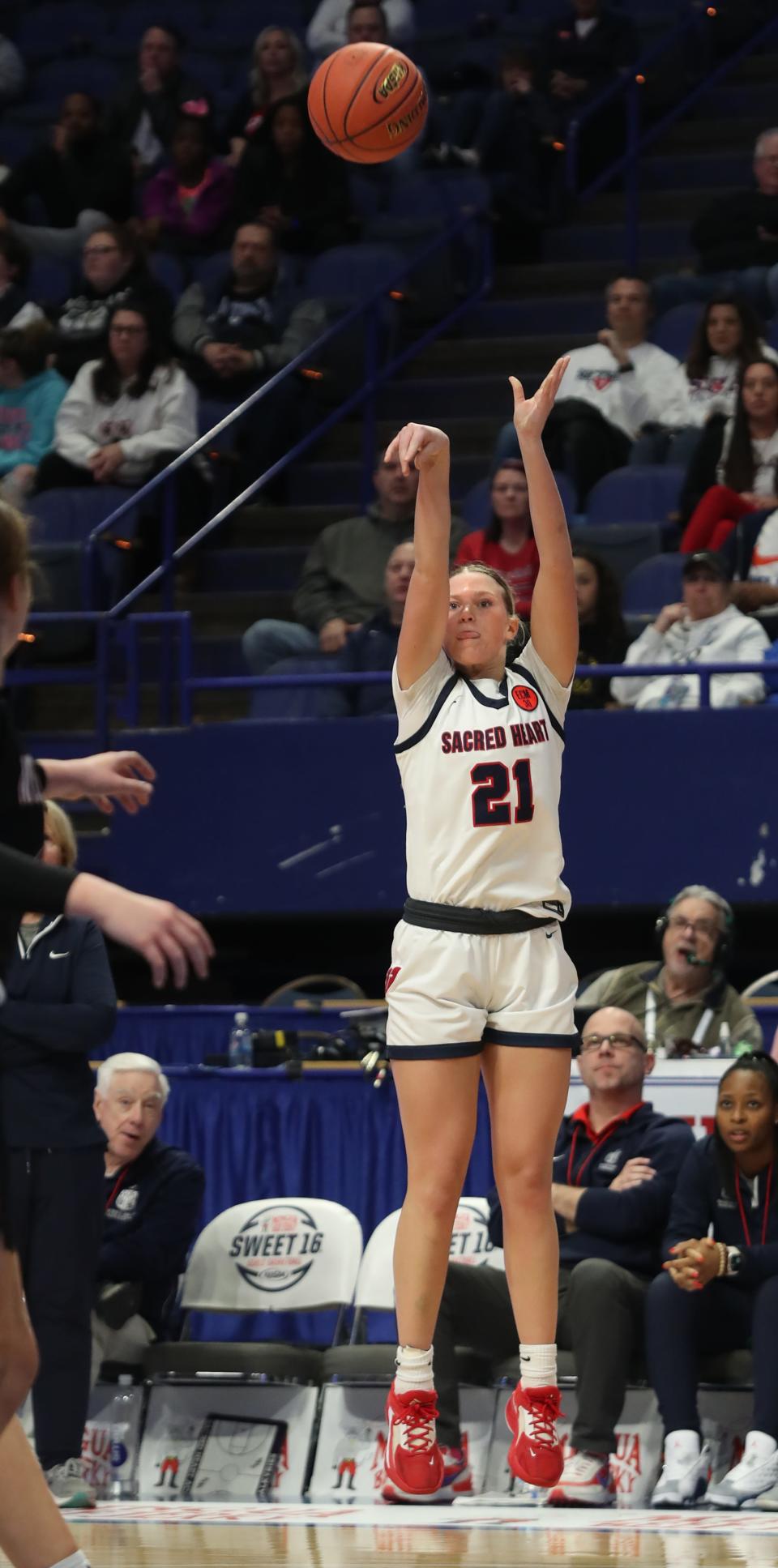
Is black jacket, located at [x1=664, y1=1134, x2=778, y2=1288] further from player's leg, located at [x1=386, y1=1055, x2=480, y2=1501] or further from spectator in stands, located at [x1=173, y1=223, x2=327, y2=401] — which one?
spectator in stands, located at [x1=173, y1=223, x2=327, y2=401]

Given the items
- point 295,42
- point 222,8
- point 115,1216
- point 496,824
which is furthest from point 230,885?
point 222,8

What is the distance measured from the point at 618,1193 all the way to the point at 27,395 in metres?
7.42

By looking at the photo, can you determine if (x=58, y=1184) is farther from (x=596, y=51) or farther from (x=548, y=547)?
(x=596, y=51)

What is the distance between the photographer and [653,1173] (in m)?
8.14

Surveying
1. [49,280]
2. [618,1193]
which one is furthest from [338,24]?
[618,1193]

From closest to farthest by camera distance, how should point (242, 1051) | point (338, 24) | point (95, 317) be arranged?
point (242, 1051) → point (95, 317) → point (338, 24)

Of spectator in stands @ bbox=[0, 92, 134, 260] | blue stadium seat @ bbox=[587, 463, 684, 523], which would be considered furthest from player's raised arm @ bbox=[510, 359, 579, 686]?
spectator in stands @ bbox=[0, 92, 134, 260]

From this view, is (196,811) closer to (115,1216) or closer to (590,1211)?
(115,1216)

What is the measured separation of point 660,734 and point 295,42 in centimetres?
663

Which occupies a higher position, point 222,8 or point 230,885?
point 222,8

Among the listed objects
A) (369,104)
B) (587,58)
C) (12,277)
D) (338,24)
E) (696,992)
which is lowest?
(696,992)

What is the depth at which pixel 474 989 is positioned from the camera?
577cm

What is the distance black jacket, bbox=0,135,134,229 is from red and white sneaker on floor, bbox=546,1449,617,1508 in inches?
404

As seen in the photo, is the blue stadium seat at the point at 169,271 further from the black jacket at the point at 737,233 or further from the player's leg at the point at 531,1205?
the player's leg at the point at 531,1205
